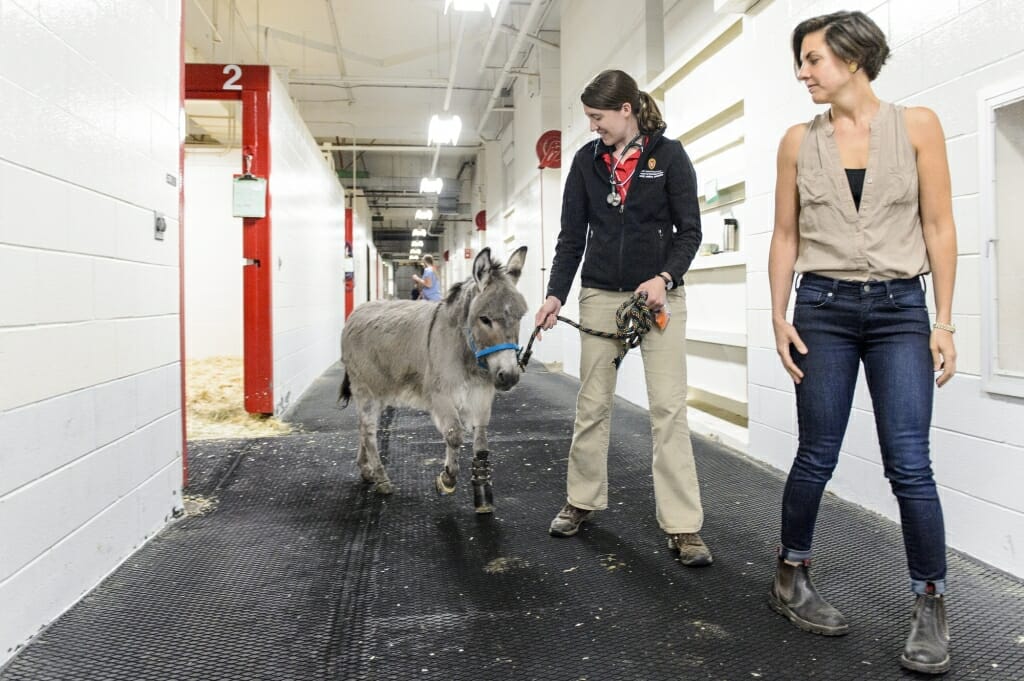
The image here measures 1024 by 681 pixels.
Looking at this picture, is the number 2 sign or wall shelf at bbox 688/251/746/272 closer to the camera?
wall shelf at bbox 688/251/746/272

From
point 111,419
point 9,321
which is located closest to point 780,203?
point 9,321

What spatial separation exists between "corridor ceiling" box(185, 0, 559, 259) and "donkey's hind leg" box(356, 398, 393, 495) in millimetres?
4003

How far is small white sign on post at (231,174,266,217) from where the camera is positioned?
505 cm

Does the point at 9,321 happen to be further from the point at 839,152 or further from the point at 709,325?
the point at 709,325

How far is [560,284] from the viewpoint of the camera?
2.53m

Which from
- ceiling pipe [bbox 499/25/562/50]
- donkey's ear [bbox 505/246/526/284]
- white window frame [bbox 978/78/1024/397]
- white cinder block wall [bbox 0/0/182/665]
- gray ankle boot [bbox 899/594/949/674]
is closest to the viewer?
gray ankle boot [bbox 899/594/949/674]

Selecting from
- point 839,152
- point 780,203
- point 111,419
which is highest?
point 839,152

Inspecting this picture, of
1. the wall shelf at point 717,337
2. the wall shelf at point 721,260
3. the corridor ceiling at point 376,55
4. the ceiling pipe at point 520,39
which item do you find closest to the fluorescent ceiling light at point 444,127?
the corridor ceiling at point 376,55

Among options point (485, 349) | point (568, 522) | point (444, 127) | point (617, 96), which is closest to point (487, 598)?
point (568, 522)

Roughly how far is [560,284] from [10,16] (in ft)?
5.99

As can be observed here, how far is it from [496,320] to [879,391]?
141 cm

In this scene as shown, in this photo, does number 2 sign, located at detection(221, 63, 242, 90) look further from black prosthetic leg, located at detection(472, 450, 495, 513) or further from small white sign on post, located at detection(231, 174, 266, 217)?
black prosthetic leg, located at detection(472, 450, 495, 513)

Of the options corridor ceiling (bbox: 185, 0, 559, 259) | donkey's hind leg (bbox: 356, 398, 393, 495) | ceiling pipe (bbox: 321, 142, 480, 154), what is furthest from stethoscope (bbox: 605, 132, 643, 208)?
ceiling pipe (bbox: 321, 142, 480, 154)

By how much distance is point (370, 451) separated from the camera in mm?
3256
